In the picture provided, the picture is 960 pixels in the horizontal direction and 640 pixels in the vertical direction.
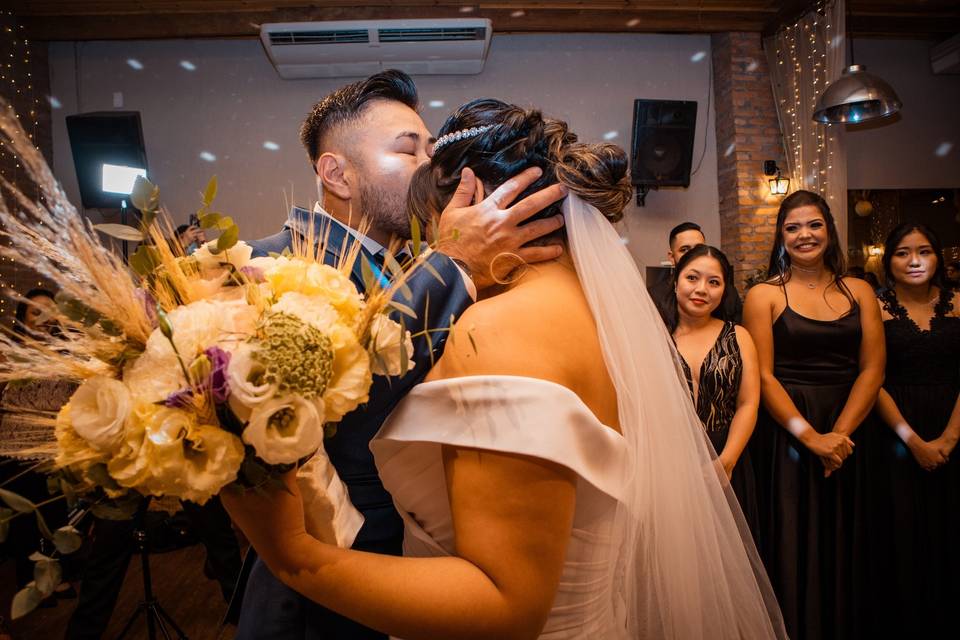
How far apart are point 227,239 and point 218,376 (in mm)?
221

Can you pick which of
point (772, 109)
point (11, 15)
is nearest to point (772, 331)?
point (772, 109)

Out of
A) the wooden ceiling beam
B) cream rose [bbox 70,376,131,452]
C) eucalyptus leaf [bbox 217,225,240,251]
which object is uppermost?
the wooden ceiling beam

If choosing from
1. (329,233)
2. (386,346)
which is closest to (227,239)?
(386,346)

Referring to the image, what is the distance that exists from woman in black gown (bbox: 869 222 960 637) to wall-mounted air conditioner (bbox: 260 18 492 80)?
3895 mm

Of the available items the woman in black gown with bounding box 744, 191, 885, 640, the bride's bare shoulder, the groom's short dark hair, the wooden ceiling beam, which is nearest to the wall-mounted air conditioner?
the wooden ceiling beam

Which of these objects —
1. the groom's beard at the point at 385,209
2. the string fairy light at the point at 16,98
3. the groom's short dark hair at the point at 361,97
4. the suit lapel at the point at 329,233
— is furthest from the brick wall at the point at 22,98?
the suit lapel at the point at 329,233

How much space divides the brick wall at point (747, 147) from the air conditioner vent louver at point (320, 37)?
141 inches

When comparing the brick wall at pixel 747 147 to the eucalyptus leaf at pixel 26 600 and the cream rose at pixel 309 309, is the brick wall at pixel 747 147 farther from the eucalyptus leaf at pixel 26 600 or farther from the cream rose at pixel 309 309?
the eucalyptus leaf at pixel 26 600

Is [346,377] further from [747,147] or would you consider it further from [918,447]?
[747,147]

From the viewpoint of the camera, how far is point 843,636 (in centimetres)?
267

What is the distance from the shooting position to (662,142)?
5691 mm

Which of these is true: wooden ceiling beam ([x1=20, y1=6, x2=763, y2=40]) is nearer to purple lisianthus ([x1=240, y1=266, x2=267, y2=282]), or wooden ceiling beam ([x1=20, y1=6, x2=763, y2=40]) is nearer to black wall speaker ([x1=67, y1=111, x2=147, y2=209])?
black wall speaker ([x1=67, y1=111, x2=147, y2=209])

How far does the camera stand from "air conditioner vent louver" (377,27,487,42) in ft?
17.5

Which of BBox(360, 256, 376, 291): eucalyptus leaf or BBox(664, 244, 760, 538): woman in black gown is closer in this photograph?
BBox(360, 256, 376, 291): eucalyptus leaf
